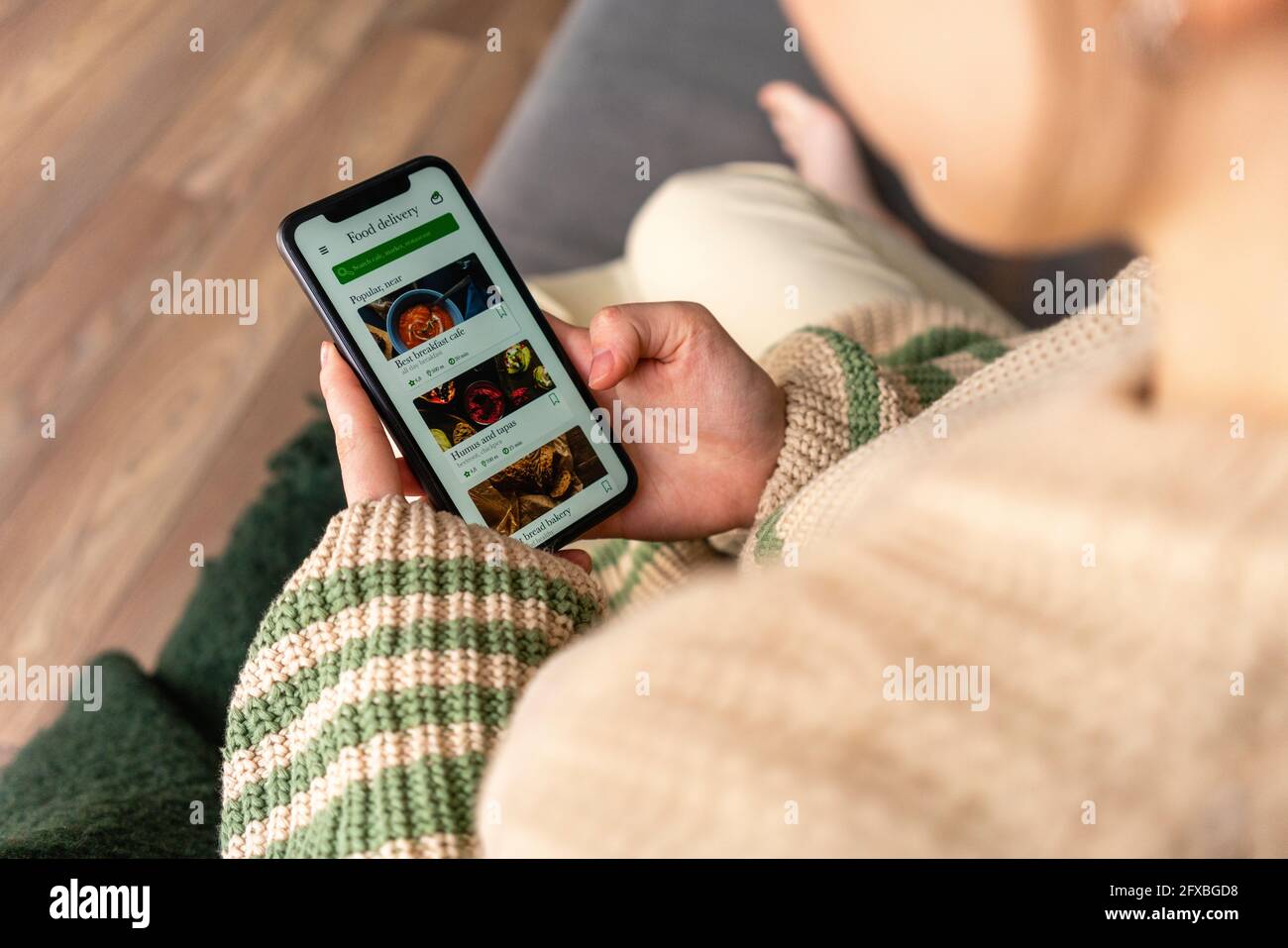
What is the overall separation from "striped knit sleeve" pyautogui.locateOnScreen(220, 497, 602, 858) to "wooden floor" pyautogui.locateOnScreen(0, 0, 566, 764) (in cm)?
70

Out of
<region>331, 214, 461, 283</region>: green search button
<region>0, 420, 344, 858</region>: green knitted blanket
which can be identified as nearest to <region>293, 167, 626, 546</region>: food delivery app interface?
<region>331, 214, 461, 283</region>: green search button

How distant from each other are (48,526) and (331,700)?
0.83 metres

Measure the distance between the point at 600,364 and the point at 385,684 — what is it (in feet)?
0.73

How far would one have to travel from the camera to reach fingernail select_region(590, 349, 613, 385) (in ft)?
1.78

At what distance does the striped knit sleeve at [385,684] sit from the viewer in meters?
0.36

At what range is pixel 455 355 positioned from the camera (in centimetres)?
57

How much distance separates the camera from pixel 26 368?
112cm

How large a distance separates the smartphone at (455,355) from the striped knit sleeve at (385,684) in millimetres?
121

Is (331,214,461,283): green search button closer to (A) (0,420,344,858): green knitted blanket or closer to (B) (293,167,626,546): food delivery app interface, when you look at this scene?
(B) (293,167,626,546): food delivery app interface

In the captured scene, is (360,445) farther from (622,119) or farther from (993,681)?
(622,119)

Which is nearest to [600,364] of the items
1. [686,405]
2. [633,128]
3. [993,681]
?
[686,405]

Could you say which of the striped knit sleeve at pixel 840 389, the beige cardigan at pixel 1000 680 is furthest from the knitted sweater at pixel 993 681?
the striped knit sleeve at pixel 840 389

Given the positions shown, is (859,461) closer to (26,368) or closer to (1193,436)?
(1193,436)

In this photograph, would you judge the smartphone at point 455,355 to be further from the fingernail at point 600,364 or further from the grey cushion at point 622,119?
the grey cushion at point 622,119
